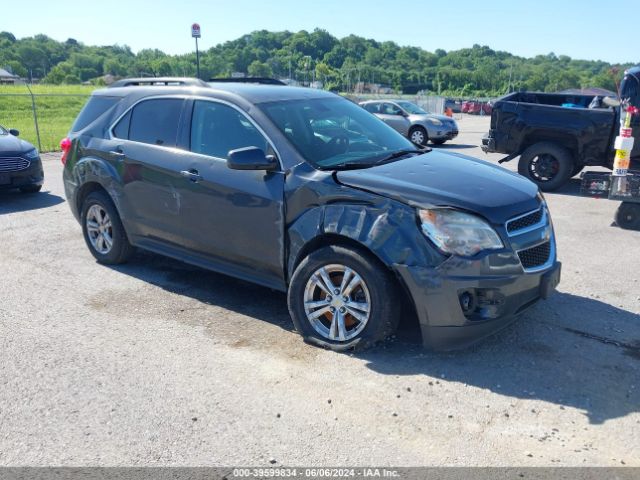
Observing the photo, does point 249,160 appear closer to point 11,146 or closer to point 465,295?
point 465,295

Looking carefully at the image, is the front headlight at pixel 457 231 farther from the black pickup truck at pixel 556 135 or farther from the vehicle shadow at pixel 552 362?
the black pickup truck at pixel 556 135

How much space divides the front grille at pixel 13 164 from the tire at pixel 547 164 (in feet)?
28.0

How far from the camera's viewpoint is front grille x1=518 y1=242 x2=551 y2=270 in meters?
3.95

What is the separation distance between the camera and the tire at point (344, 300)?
3.90 meters

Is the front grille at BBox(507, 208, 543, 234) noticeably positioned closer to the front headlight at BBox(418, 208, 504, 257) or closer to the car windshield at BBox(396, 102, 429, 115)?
the front headlight at BBox(418, 208, 504, 257)

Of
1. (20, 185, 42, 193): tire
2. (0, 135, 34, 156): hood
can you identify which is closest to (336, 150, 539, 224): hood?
(0, 135, 34, 156): hood

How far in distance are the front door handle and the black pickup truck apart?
7.62 metres

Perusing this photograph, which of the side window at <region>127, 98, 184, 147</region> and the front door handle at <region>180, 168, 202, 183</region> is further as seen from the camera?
the side window at <region>127, 98, 184, 147</region>

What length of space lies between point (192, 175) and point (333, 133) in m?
1.20

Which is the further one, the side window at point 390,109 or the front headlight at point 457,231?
the side window at point 390,109

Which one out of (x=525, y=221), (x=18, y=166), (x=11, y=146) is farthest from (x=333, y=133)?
(x=11, y=146)

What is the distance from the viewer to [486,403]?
3.50 metres

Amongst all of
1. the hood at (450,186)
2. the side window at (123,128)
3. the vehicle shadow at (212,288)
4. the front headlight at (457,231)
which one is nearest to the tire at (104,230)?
the vehicle shadow at (212,288)

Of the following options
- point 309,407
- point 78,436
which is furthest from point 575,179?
point 78,436
